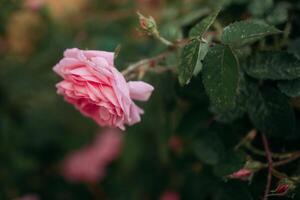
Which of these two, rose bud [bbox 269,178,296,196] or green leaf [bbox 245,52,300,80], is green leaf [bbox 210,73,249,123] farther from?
Answer: rose bud [bbox 269,178,296,196]

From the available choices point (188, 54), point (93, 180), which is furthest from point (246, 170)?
point (93, 180)

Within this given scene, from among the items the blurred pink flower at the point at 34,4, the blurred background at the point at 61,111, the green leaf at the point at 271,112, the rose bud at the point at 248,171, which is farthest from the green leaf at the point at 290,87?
the blurred pink flower at the point at 34,4

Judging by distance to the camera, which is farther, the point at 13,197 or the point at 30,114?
the point at 30,114

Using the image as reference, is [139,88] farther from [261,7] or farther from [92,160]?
[92,160]

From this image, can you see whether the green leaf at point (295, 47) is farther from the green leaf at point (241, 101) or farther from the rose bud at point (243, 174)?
the rose bud at point (243, 174)

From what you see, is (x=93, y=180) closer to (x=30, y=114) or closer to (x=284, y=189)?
(x=30, y=114)

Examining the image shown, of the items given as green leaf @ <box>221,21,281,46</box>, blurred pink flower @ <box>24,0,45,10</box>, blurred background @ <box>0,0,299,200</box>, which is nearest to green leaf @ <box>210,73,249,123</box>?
green leaf @ <box>221,21,281,46</box>
